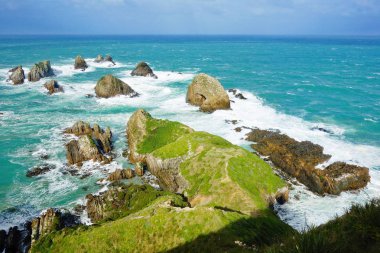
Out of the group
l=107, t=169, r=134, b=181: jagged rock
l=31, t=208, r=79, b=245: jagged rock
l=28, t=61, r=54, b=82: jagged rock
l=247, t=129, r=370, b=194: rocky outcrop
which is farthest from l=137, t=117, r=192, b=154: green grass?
l=28, t=61, r=54, b=82: jagged rock

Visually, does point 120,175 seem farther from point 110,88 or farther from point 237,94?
point 237,94

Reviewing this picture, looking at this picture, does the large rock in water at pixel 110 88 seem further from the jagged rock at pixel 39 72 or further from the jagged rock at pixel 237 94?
the jagged rock at pixel 39 72

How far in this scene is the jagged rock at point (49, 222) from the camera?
70.7ft

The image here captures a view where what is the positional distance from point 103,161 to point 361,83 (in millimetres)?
67121

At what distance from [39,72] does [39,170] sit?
55206 millimetres

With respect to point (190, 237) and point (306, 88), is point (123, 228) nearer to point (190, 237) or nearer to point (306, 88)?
point (190, 237)

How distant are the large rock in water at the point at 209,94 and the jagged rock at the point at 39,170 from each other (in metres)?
26.1

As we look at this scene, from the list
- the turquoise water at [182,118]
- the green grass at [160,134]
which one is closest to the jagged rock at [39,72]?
the turquoise water at [182,118]

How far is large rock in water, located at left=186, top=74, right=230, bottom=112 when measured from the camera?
50875mm

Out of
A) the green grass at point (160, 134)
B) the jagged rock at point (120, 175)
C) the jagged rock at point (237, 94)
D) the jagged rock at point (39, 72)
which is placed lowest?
the jagged rock at point (120, 175)

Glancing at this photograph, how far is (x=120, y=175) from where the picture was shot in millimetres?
29781

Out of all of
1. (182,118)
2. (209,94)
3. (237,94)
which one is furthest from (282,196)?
(237,94)

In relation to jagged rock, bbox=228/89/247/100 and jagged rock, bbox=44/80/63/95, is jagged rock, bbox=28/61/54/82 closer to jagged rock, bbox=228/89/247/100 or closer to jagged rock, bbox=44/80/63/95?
jagged rock, bbox=44/80/63/95

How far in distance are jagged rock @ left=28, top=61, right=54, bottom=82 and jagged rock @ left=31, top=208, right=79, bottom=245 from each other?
204ft
